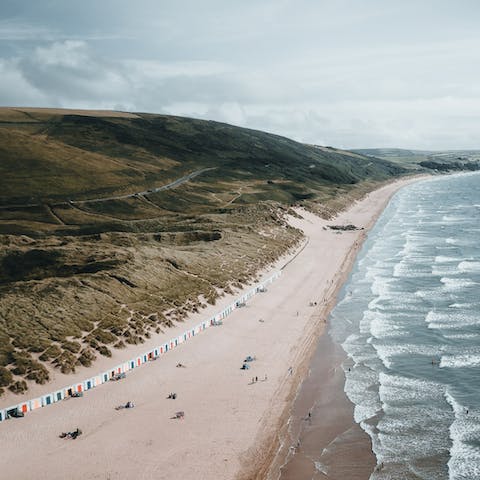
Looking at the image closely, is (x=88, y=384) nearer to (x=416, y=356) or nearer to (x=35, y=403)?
(x=35, y=403)

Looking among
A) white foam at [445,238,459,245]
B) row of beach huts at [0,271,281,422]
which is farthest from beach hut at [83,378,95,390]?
white foam at [445,238,459,245]

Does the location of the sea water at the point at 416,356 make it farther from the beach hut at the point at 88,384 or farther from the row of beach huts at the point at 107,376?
the beach hut at the point at 88,384

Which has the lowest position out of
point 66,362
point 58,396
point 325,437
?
point 325,437

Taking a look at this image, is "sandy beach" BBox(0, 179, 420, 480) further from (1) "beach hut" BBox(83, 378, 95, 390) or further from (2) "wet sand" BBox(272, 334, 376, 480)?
(2) "wet sand" BBox(272, 334, 376, 480)

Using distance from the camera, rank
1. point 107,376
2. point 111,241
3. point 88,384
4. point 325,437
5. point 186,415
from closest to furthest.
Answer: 1. point 325,437
2. point 186,415
3. point 88,384
4. point 107,376
5. point 111,241

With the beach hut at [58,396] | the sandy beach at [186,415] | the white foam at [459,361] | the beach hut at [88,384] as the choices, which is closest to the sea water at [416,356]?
the white foam at [459,361]

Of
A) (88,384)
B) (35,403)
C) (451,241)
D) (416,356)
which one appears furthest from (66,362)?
(451,241)

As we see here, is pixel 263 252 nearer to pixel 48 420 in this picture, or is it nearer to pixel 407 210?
pixel 48 420
